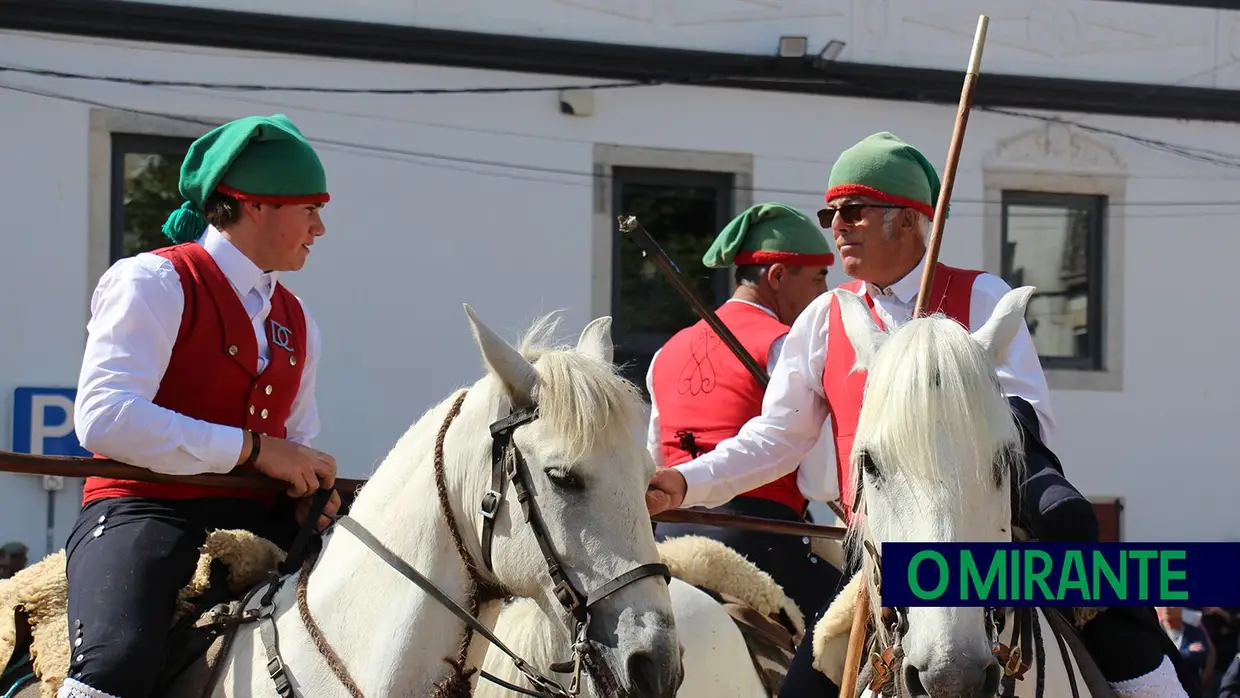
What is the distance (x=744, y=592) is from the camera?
459cm

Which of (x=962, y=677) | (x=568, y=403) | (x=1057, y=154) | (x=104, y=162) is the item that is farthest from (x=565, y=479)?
(x=1057, y=154)

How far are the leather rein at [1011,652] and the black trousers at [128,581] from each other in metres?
1.58

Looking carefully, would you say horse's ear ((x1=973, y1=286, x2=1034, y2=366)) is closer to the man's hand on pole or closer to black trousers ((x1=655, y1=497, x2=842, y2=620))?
the man's hand on pole

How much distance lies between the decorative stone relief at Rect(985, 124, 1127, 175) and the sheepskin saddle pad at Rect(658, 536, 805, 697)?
8.09 meters

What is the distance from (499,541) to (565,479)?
197 mm

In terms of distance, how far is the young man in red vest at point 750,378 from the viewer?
5.04 metres

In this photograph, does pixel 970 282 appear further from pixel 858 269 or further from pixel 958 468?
pixel 958 468

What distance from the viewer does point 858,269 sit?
11.8ft

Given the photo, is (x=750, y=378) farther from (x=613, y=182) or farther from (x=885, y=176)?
(x=613, y=182)

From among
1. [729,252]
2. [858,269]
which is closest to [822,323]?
[858,269]

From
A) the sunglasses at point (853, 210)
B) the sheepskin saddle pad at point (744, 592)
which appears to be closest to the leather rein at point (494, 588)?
the sunglasses at point (853, 210)

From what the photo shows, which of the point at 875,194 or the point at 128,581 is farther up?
the point at 875,194

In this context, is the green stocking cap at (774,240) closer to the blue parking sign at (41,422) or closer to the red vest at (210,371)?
the red vest at (210,371)

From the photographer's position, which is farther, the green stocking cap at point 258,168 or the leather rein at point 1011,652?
the green stocking cap at point 258,168
